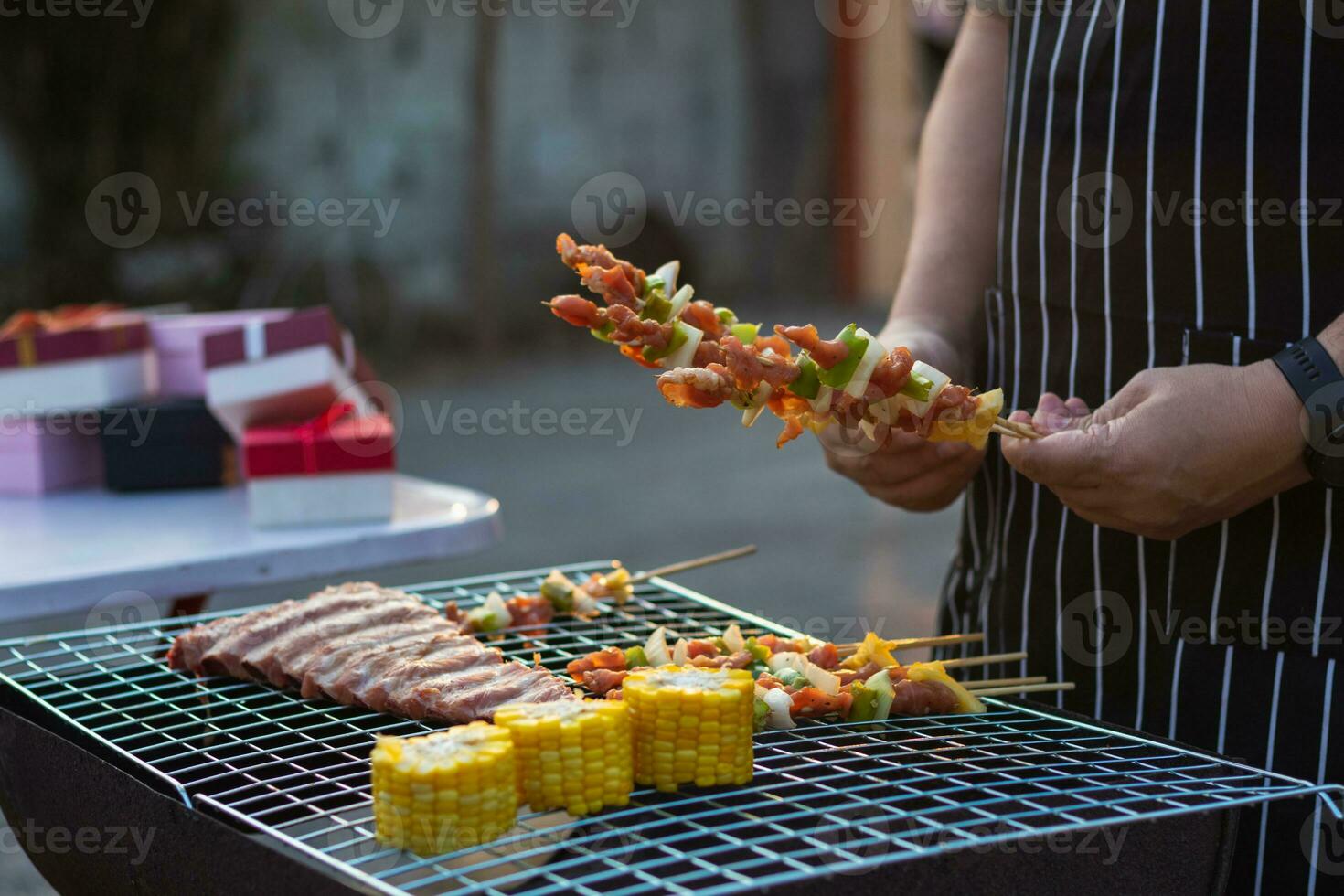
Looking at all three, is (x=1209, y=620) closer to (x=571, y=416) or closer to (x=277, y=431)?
(x=277, y=431)

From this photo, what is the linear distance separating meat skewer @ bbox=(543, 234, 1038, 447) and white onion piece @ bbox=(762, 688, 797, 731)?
0.33 m

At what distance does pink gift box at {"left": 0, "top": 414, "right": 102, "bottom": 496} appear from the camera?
3.37 meters

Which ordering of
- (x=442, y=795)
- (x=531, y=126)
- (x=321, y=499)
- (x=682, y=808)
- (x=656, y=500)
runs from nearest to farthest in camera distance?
(x=442, y=795) < (x=682, y=808) < (x=321, y=499) < (x=656, y=500) < (x=531, y=126)

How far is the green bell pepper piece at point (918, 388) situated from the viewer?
1798 millimetres

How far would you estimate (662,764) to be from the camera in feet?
4.92

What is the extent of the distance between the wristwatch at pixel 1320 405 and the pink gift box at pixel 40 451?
109 inches

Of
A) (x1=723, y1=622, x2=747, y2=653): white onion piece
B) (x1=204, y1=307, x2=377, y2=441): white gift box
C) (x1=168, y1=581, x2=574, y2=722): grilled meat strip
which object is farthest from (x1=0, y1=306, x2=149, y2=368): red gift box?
(x1=723, y1=622, x2=747, y2=653): white onion piece

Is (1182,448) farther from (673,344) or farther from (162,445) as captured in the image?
(162,445)

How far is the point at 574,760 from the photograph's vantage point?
143cm

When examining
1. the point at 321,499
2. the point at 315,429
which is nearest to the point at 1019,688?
the point at 321,499

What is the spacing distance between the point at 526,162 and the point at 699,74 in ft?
7.25

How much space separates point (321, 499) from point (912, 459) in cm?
140

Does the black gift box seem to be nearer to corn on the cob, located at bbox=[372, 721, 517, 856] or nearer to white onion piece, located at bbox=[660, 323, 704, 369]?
white onion piece, located at bbox=[660, 323, 704, 369]

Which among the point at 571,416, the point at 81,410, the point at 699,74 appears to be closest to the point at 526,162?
the point at 699,74
